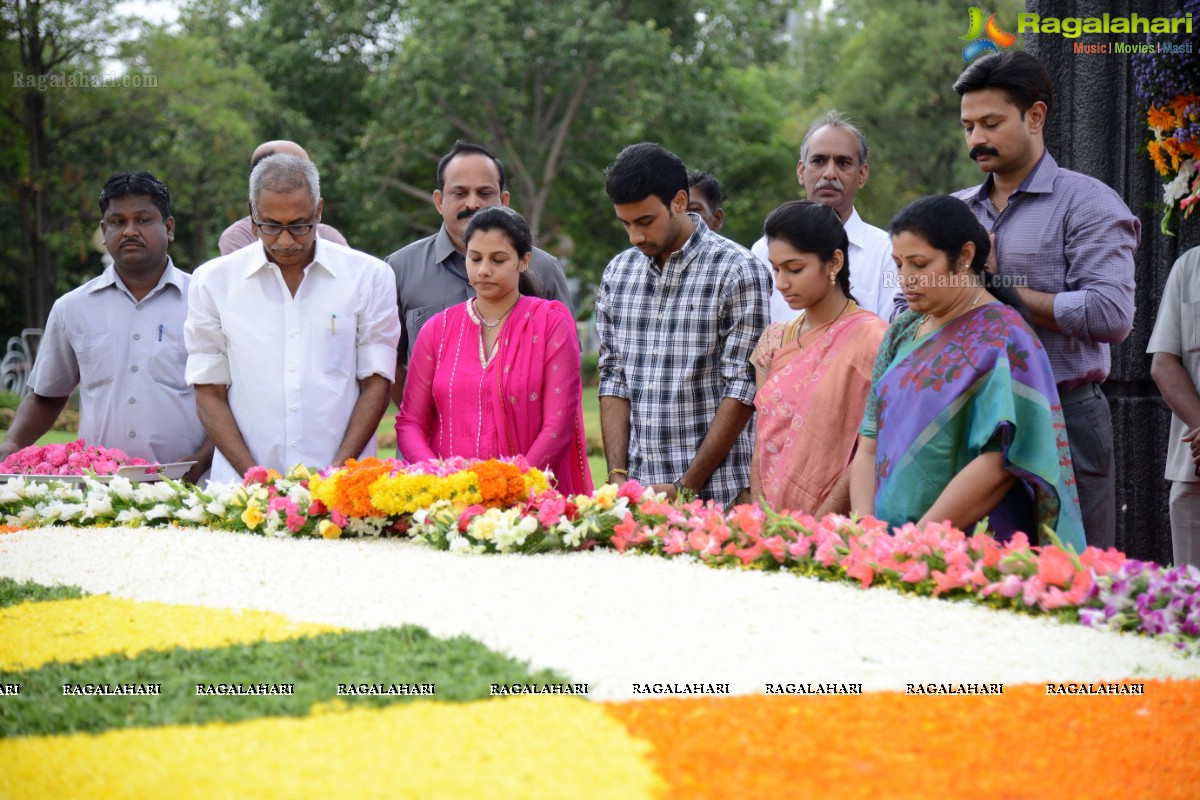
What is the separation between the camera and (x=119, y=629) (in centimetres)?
321

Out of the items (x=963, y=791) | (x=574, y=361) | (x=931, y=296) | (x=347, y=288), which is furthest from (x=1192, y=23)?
(x=963, y=791)

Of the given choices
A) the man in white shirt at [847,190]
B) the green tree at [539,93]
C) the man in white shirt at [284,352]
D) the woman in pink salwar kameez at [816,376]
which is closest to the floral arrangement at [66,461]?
the man in white shirt at [284,352]

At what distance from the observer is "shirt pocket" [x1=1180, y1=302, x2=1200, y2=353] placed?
5.03 metres

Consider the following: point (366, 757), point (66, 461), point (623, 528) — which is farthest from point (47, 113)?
point (366, 757)

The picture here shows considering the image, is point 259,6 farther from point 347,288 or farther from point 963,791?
point 963,791

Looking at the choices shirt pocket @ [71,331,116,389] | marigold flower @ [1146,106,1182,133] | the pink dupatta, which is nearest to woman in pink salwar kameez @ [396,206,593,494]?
the pink dupatta

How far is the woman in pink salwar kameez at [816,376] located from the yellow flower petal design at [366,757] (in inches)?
75.5

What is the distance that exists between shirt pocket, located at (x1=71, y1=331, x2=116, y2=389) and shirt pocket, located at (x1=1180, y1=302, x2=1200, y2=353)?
15.2 ft

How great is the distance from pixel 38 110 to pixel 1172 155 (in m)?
22.2

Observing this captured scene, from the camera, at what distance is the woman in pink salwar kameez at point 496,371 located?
4.69 metres

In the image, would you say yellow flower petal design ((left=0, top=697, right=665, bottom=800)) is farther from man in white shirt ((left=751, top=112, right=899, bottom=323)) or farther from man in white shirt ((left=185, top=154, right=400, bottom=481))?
man in white shirt ((left=751, top=112, right=899, bottom=323))

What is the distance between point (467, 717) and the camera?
2.48 metres

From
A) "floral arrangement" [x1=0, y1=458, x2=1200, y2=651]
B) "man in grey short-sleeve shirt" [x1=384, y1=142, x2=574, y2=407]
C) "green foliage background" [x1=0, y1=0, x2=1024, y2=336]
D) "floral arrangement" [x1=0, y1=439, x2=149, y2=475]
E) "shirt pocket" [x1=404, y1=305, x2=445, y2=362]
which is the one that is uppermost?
"green foliage background" [x1=0, y1=0, x2=1024, y2=336]

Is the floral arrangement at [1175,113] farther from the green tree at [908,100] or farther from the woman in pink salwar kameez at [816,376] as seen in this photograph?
the green tree at [908,100]
